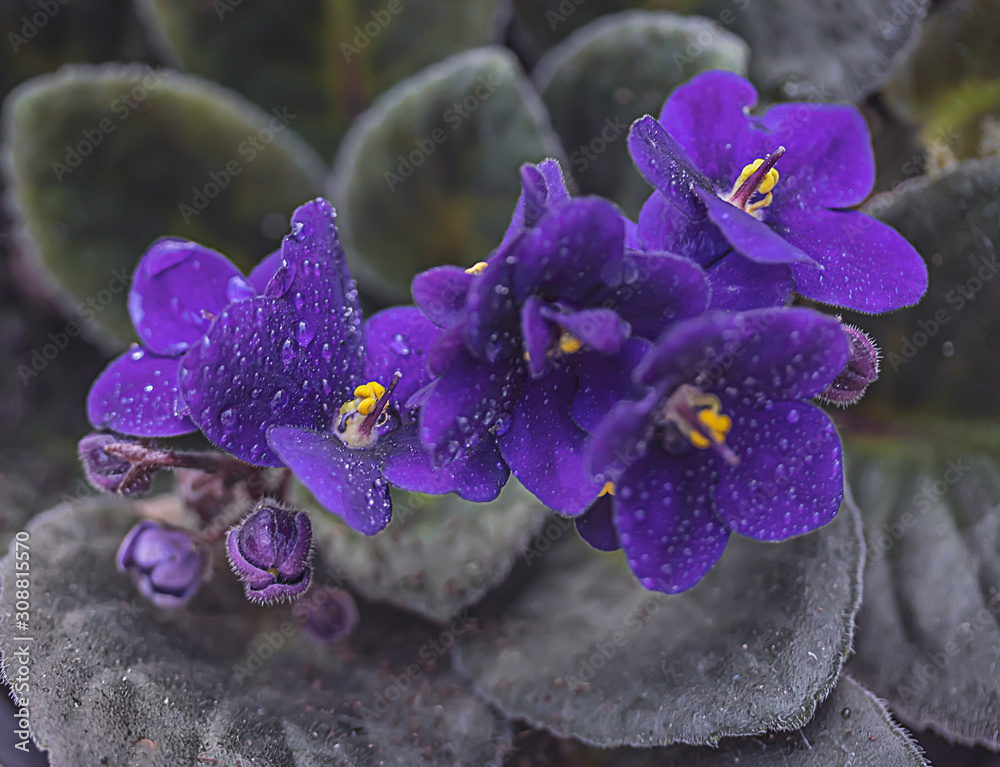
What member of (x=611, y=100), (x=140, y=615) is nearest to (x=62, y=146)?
(x=140, y=615)

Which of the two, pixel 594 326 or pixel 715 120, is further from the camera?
pixel 715 120

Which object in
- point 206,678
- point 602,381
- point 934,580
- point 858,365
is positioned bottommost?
point 934,580

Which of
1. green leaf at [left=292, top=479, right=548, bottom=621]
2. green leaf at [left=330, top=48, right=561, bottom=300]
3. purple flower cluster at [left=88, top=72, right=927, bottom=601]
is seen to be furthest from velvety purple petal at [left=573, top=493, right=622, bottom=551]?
green leaf at [left=330, top=48, right=561, bottom=300]

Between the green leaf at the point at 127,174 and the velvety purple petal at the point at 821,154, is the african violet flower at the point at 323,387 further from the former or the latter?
the green leaf at the point at 127,174

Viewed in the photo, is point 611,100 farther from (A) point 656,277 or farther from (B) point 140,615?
(B) point 140,615

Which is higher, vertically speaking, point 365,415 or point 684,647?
point 365,415

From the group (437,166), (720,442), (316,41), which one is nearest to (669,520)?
(720,442)

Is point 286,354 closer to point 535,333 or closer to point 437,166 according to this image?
point 535,333

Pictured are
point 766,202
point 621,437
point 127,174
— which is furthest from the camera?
point 127,174
